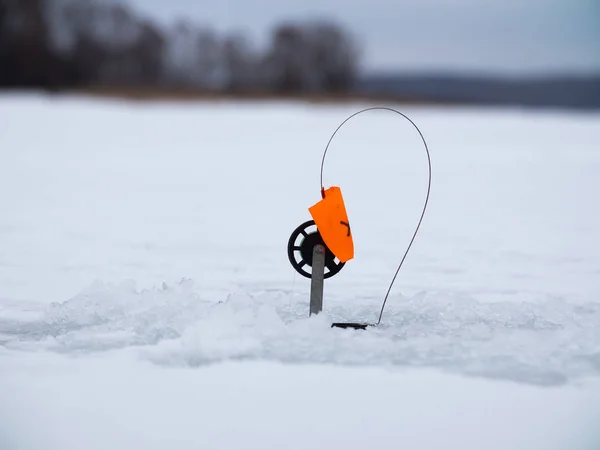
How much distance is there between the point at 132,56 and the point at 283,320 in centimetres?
5737

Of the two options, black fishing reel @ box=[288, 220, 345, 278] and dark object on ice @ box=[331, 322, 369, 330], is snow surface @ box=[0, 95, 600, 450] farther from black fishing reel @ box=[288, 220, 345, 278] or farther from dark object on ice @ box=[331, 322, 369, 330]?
black fishing reel @ box=[288, 220, 345, 278]

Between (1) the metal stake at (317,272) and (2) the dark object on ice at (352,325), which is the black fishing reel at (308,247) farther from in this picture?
(2) the dark object on ice at (352,325)

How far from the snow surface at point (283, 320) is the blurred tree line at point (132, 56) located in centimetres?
4232

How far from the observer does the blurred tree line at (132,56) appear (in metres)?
50.5

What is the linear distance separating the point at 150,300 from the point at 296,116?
23.5 meters

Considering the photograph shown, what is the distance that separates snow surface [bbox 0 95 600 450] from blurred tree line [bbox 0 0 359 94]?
139 feet

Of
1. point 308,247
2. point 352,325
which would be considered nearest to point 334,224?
point 308,247

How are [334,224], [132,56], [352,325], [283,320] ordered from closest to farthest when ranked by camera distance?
[334,224], [352,325], [283,320], [132,56]

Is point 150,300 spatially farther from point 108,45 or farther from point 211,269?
point 108,45

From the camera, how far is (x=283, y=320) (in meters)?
4.01

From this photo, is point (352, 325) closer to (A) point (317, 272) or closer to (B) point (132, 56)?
(A) point (317, 272)

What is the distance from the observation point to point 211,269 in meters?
5.41

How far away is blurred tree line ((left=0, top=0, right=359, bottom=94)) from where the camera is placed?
50500 millimetres

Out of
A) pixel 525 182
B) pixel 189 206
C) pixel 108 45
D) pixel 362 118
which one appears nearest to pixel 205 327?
pixel 189 206
